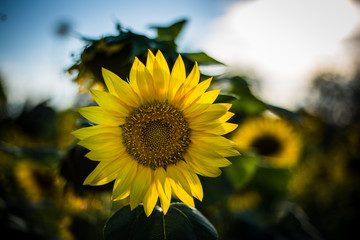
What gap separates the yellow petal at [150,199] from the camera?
793 mm

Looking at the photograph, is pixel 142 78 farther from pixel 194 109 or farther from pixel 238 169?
pixel 238 169

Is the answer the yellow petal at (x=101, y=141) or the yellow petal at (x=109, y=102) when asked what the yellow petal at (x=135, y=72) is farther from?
the yellow petal at (x=101, y=141)

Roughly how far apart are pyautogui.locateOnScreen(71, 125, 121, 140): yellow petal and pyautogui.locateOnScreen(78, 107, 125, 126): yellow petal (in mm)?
19

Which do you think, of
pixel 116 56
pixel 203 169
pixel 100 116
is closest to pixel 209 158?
pixel 203 169

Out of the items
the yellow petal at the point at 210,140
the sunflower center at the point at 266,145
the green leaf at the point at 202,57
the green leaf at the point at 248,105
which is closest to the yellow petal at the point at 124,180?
the yellow petal at the point at 210,140

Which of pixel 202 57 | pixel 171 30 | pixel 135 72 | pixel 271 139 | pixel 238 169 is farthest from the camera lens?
pixel 271 139

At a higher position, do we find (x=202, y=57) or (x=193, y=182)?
(x=202, y=57)

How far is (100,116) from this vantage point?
80 centimetres

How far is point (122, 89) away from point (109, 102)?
6 cm

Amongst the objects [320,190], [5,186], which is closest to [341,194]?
[320,190]

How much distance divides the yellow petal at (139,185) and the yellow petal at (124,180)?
2 centimetres

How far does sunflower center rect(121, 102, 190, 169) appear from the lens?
90 cm

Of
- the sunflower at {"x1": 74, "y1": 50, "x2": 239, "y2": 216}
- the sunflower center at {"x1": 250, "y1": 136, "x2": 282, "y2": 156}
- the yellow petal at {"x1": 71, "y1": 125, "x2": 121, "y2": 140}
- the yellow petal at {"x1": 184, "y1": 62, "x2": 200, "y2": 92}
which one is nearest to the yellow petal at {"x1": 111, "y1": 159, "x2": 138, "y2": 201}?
the sunflower at {"x1": 74, "y1": 50, "x2": 239, "y2": 216}

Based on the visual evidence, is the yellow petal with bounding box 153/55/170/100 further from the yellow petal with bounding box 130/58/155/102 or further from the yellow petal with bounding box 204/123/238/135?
the yellow petal with bounding box 204/123/238/135
